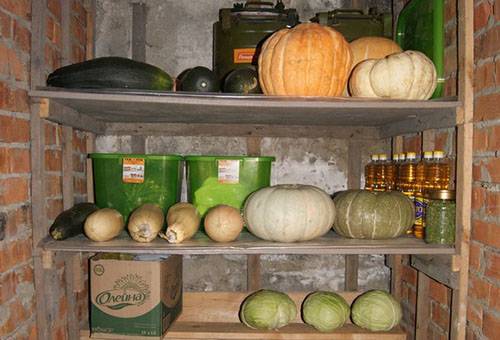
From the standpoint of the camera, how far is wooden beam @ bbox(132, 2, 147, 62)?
7.63 ft

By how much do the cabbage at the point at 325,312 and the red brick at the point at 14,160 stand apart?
1.45 meters

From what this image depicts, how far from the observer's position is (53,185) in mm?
1916

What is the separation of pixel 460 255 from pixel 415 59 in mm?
799

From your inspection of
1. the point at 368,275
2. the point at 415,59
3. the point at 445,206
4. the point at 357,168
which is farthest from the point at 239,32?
the point at 368,275

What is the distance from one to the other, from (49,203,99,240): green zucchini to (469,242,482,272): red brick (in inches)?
63.9

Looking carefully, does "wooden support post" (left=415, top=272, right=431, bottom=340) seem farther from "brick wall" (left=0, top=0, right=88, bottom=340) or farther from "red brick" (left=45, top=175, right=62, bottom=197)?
"red brick" (left=45, top=175, right=62, bottom=197)

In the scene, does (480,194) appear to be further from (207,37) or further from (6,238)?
(6,238)

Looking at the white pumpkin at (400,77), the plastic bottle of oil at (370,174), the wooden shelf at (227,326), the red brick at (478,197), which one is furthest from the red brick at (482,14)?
the wooden shelf at (227,326)

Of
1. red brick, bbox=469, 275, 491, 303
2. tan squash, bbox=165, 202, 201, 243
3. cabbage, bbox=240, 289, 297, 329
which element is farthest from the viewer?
cabbage, bbox=240, 289, 297, 329

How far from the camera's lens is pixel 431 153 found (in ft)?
5.74

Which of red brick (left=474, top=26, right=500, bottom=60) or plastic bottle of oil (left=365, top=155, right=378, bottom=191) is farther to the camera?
plastic bottle of oil (left=365, top=155, right=378, bottom=191)

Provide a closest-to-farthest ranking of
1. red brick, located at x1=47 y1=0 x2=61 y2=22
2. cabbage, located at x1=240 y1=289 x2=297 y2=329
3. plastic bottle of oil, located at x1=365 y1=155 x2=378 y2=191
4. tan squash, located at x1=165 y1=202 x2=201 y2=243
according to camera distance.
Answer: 1. tan squash, located at x1=165 y1=202 x2=201 y2=243
2. red brick, located at x1=47 y1=0 x2=61 y2=22
3. cabbage, located at x1=240 y1=289 x2=297 y2=329
4. plastic bottle of oil, located at x1=365 y1=155 x2=378 y2=191

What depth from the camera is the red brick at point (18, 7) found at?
1479mm

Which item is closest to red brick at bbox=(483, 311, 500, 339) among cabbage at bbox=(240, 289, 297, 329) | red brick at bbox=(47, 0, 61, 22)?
cabbage at bbox=(240, 289, 297, 329)
